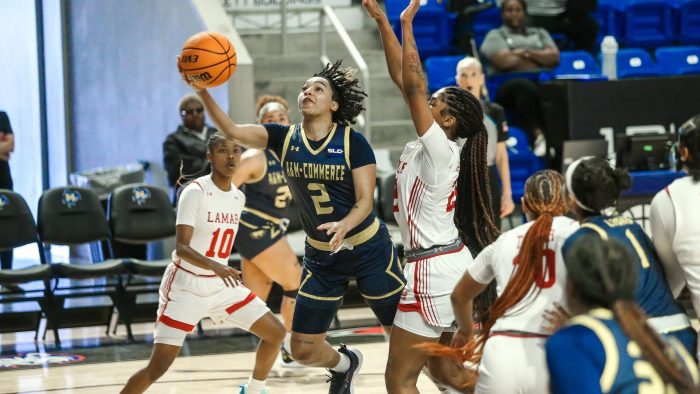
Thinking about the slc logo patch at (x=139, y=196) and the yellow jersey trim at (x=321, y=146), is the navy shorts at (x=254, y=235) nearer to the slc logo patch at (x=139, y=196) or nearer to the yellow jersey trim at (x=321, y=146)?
the slc logo patch at (x=139, y=196)

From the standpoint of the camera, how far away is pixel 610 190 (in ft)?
13.6

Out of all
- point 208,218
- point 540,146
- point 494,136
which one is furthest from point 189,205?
point 540,146

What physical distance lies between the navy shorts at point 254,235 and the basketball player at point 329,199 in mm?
2218

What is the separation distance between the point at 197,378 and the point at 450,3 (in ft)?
22.0

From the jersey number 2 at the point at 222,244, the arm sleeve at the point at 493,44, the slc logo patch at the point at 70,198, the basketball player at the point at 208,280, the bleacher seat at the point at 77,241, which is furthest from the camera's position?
the arm sleeve at the point at 493,44

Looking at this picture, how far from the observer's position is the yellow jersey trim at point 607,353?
2951 millimetres

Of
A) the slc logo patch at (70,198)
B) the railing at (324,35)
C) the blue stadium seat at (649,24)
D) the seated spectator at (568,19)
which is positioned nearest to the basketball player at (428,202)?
the slc logo patch at (70,198)

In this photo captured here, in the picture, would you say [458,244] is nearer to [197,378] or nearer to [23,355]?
[197,378]

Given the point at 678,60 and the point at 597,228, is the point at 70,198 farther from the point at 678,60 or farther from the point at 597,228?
the point at 678,60

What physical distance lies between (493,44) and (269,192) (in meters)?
4.72

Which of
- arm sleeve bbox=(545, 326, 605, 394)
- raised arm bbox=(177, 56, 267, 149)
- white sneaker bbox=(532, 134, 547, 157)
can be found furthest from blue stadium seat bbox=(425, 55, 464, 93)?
arm sleeve bbox=(545, 326, 605, 394)

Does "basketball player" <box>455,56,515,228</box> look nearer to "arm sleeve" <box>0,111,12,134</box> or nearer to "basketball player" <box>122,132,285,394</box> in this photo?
"basketball player" <box>122,132,285,394</box>

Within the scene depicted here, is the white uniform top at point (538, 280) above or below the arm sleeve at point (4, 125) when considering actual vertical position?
below

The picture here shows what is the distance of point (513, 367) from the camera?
400cm
